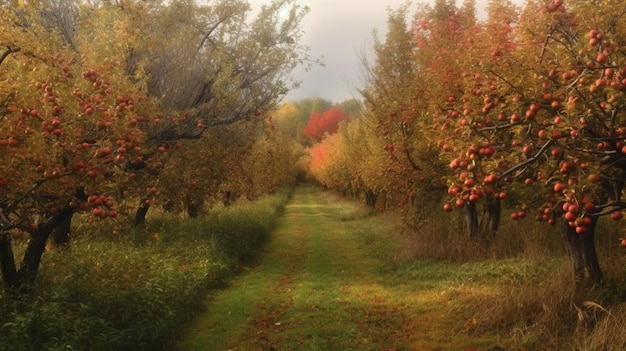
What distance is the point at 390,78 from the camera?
18.7 m

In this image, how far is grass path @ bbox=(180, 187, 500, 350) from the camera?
8062 millimetres

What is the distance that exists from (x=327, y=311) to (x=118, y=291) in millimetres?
4128

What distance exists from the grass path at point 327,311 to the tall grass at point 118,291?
69cm

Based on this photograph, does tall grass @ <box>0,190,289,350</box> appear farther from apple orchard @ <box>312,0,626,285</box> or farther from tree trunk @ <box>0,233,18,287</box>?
apple orchard @ <box>312,0,626,285</box>

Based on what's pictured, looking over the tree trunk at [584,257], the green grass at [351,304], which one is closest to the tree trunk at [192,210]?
the green grass at [351,304]

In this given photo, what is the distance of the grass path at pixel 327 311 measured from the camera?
806 cm

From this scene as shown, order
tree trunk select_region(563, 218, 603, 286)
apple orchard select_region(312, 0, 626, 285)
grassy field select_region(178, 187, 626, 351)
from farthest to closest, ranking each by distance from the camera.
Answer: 1. tree trunk select_region(563, 218, 603, 286)
2. grassy field select_region(178, 187, 626, 351)
3. apple orchard select_region(312, 0, 626, 285)

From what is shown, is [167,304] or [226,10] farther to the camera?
[226,10]

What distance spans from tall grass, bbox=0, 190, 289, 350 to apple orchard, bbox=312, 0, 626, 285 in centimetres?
504

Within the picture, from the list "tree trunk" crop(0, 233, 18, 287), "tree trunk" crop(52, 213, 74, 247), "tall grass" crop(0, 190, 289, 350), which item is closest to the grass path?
"tall grass" crop(0, 190, 289, 350)

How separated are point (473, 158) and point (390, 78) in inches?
560

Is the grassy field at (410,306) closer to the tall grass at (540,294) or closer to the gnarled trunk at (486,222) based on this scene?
the tall grass at (540,294)

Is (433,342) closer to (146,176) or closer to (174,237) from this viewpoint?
(146,176)

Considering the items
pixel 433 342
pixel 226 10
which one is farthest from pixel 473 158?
pixel 226 10
